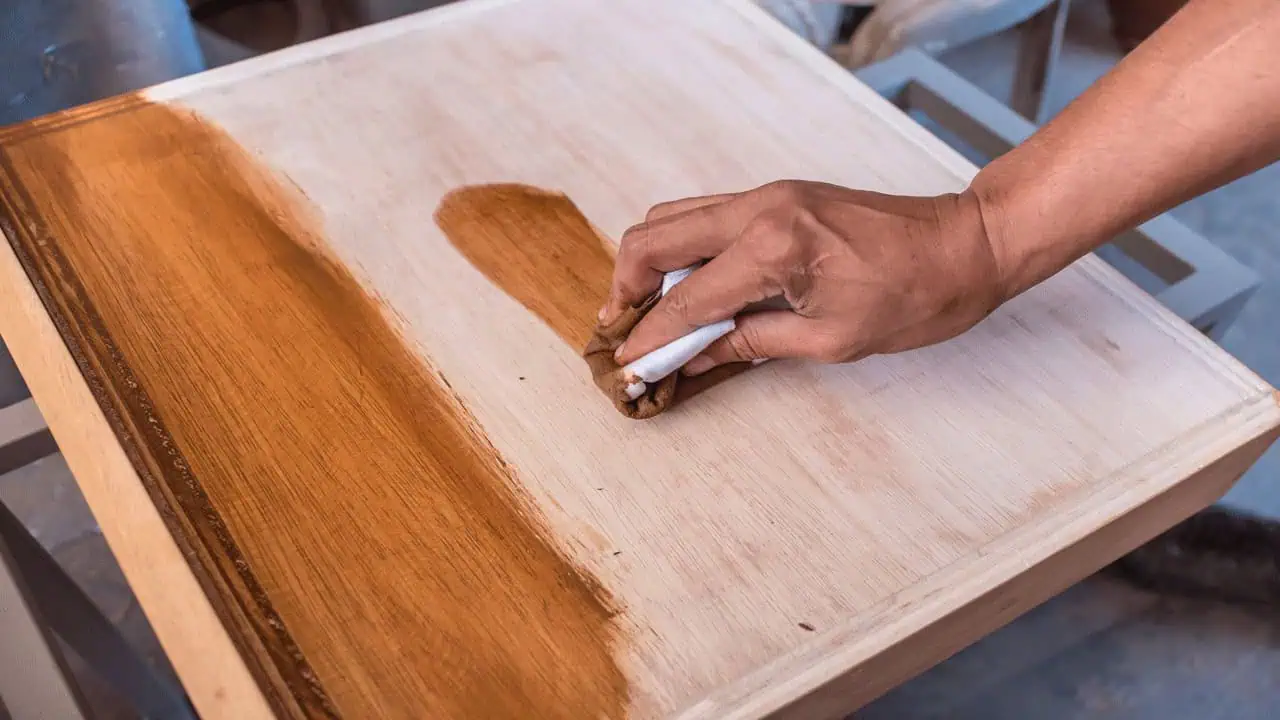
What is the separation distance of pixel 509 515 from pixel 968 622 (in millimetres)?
268

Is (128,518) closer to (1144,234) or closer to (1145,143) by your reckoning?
(1145,143)

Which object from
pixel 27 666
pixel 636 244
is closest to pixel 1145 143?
pixel 636 244

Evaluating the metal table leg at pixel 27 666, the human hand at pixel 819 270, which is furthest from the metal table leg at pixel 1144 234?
the metal table leg at pixel 27 666

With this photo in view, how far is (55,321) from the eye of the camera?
24.8 inches

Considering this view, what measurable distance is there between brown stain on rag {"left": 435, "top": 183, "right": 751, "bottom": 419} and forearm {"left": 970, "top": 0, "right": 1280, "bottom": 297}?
197mm

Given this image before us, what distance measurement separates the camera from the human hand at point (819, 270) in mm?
553

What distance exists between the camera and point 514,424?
1.96ft

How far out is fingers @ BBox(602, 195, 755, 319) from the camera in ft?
1.91

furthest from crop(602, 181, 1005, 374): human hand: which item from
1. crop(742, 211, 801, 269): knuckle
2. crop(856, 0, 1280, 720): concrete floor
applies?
crop(856, 0, 1280, 720): concrete floor

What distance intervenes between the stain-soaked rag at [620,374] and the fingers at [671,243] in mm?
13

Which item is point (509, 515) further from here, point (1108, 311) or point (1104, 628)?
point (1104, 628)

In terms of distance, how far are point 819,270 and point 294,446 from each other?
1.08ft

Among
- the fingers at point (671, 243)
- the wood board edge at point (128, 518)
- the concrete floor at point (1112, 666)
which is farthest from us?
the concrete floor at point (1112, 666)

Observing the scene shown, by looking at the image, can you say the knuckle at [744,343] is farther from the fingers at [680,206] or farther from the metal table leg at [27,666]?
the metal table leg at [27,666]
